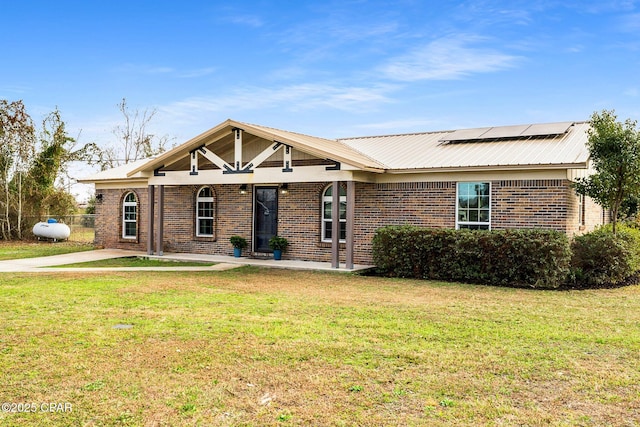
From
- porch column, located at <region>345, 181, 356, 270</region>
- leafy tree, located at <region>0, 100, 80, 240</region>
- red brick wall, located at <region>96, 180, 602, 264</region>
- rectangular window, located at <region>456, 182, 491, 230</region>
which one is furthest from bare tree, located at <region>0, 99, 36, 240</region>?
rectangular window, located at <region>456, 182, 491, 230</region>

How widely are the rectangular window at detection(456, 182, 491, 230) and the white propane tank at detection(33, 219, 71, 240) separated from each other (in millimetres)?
18993

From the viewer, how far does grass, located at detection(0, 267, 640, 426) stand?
4629 millimetres

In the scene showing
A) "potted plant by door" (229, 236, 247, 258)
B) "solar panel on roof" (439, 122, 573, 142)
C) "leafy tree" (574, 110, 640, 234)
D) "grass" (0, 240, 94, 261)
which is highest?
Answer: "solar panel on roof" (439, 122, 573, 142)

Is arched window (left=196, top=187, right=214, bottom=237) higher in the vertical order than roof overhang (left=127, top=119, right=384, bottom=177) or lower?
lower

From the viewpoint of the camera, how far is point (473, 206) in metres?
14.5

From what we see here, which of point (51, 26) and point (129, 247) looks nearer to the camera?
point (51, 26)

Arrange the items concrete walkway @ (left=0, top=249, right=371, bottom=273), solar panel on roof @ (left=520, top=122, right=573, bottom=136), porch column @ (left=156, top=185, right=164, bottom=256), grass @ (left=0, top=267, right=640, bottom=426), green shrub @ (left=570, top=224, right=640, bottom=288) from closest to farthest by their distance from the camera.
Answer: grass @ (left=0, top=267, right=640, bottom=426) < green shrub @ (left=570, top=224, right=640, bottom=288) < concrete walkway @ (left=0, top=249, right=371, bottom=273) < solar panel on roof @ (left=520, top=122, right=573, bottom=136) < porch column @ (left=156, top=185, right=164, bottom=256)

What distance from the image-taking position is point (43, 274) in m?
13.4

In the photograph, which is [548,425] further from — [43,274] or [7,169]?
[7,169]

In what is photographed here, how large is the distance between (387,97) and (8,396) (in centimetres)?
1594

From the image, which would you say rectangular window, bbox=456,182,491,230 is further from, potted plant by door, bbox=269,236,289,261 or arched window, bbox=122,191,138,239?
arched window, bbox=122,191,138,239

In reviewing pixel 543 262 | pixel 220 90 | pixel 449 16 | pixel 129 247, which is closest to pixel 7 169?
pixel 129 247

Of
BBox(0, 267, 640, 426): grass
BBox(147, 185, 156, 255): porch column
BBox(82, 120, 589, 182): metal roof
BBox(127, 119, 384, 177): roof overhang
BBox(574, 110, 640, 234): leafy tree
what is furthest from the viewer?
BBox(147, 185, 156, 255): porch column

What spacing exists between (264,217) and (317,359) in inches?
472
